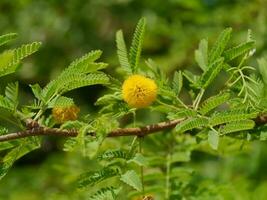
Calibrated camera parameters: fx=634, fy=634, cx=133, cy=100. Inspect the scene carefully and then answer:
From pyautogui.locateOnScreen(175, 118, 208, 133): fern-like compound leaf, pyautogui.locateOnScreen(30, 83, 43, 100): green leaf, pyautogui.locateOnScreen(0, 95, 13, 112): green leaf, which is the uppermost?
pyautogui.locateOnScreen(30, 83, 43, 100): green leaf

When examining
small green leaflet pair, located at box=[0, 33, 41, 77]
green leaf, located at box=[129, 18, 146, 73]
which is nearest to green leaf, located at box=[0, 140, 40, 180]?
small green leaflet pair, located at box=[0, 33, 41, 77]

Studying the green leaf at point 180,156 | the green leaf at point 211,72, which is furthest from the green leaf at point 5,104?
the green leaf at point 180,156

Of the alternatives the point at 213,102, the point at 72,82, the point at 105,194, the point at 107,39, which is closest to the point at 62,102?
the point at 72,82

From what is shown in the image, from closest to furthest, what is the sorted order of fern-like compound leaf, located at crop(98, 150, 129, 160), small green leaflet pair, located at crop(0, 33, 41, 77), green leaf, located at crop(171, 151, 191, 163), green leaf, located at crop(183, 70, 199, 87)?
1. small green leaflet pair, located at crop(0, 33, 41, 77)
2. fern-like compound leaf, located at crop(98, 150, 129, 160)
3. green leaf, located at crop(183, 70, 199, 87)
4. green leaf, located at crop(171, 151, 191, 163)

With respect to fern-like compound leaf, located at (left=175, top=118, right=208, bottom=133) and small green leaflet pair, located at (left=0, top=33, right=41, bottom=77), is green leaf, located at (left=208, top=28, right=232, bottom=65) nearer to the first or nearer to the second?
fern-like compound leaf, located at (left=175, top=118, right=208, bottom=133)

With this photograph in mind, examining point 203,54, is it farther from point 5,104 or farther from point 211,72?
point 5,104

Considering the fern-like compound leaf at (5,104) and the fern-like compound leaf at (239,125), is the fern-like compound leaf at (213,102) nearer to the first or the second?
the fern-like compound leaf at (239,125)

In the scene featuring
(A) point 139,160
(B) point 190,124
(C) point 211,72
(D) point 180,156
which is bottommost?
(D) point 180,156
